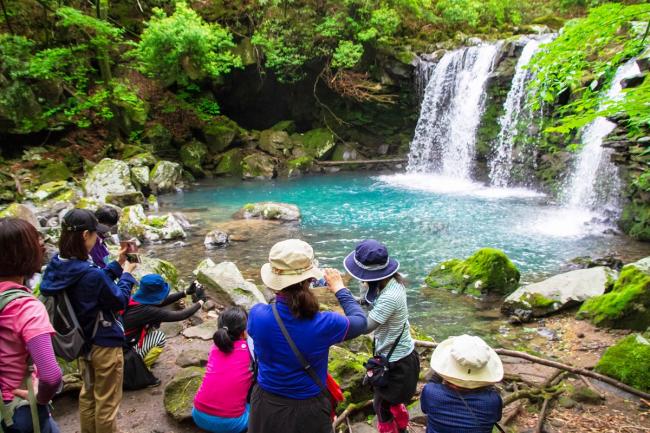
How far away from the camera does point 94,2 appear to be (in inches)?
751

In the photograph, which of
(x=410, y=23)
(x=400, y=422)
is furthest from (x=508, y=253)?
(x=410, y=23)

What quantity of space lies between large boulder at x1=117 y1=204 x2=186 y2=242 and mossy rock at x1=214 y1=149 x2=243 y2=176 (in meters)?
10.3

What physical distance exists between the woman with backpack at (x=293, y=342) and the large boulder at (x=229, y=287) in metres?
4.04

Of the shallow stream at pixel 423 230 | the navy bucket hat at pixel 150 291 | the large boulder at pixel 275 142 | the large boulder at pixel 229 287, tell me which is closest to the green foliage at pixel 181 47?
the large boulder at pixel 275 142

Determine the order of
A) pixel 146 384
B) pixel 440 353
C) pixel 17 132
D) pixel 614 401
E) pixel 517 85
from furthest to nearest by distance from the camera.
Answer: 1. pixel 517 85
2. pixel 17 132
3. pixel 146 384
4. pixel 614 401
5. pixel 440 353

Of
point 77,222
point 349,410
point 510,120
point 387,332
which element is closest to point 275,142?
point 510,120

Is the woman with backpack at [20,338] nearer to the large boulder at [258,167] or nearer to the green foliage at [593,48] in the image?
the green foliage at [593,48]

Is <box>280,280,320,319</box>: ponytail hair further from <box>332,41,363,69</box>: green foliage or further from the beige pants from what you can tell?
<box>332,41,363,69</box>: green foliage

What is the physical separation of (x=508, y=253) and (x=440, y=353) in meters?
8.17

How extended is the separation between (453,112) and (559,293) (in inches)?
622

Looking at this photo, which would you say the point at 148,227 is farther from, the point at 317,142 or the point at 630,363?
the point at 317,142

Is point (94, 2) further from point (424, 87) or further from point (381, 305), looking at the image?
point (381, 305)

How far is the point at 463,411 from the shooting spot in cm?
255

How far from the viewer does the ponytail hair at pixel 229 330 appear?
336 centimetres
